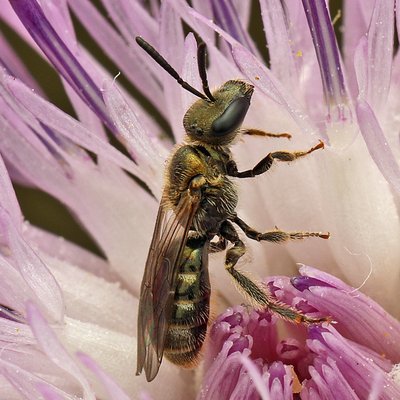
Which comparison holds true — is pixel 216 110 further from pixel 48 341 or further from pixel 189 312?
pixel 48 341

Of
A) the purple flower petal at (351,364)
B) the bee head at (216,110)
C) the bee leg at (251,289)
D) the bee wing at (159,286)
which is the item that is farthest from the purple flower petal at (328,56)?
the purple flower petal at (351,364)

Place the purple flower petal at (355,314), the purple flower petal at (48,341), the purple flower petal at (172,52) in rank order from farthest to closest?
the purple flower petal at (172,52)
the purple flower petal at (355,314)
the purple flower petal at (48,341)

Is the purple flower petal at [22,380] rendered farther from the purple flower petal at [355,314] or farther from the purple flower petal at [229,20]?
the purple flower petal at [229,20]

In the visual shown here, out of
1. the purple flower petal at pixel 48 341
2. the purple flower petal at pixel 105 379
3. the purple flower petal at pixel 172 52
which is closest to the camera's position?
the purple flower petal at pixel 105 379

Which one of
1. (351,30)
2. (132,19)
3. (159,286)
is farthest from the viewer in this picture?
(351,30)

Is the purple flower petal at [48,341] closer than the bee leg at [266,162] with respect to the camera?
Yes

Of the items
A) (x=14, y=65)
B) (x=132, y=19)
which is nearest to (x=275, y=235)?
(x=132, y=19)

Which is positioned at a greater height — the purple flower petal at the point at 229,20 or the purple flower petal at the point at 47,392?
the purple flower petal at the point at 229,20
